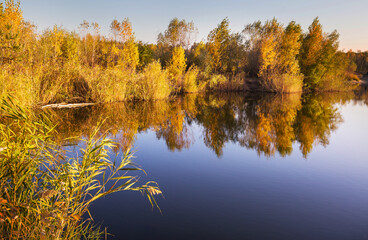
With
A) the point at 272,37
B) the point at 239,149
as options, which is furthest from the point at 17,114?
the point at 272,37

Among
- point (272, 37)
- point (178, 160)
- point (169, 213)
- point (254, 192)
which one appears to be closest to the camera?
point (169, 213)

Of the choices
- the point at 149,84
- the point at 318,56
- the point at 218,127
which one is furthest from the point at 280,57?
the point at 218,127

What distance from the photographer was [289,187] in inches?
209

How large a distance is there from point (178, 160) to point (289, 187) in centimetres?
324

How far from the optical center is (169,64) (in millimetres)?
31312

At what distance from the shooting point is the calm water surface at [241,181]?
3801mm

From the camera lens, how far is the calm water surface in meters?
3.80

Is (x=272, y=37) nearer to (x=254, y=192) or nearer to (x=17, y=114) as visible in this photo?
(x=254, y=192)

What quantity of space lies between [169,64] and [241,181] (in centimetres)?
2742

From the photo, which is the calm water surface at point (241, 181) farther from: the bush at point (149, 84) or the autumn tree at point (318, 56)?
the autumn tree at point (318, 56)

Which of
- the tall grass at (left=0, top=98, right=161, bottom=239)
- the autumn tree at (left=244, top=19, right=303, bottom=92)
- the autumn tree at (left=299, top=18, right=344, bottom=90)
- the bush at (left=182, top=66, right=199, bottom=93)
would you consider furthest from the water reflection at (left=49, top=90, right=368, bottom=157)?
the autumn tree at (left=299, top=18, right=344, bottom=90)

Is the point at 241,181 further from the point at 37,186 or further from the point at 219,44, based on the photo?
the point at 219,44

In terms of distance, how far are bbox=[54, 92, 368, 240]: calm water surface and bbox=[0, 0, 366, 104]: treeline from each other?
4.51 metres

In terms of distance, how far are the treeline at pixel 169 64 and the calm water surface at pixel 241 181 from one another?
178 inches
